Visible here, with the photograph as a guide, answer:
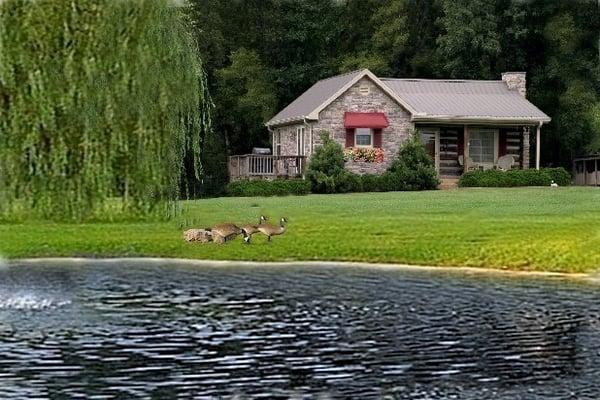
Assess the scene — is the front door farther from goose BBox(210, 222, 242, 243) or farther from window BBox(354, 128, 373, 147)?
goose BBox(210, 222, 242, 243)

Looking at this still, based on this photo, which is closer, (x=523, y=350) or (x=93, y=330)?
(x=523, y=350)

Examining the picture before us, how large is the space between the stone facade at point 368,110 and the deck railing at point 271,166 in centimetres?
64

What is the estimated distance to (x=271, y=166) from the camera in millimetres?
45594

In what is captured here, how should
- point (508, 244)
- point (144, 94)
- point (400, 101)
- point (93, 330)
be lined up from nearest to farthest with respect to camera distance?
1. point (93, 330)
2. point (144, 94)
3. point (508, 244)
4. point (400, 101)

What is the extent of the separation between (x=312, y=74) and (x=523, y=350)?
141ft

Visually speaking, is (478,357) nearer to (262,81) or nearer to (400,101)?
(400,101)

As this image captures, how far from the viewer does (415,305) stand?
59.6ft

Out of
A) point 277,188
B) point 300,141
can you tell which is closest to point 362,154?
point 300,141

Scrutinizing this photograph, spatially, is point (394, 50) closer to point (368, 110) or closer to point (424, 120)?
point (424, 120)

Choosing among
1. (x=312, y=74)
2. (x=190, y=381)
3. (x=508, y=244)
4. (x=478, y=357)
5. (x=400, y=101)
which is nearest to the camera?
(x=190, y=381)

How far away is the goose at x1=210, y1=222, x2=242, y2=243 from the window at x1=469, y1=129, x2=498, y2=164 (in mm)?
22685

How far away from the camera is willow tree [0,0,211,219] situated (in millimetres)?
17047

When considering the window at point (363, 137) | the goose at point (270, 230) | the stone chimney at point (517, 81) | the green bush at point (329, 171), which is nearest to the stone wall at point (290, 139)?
the window at point (363, 137)

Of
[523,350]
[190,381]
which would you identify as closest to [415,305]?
[523,350]
